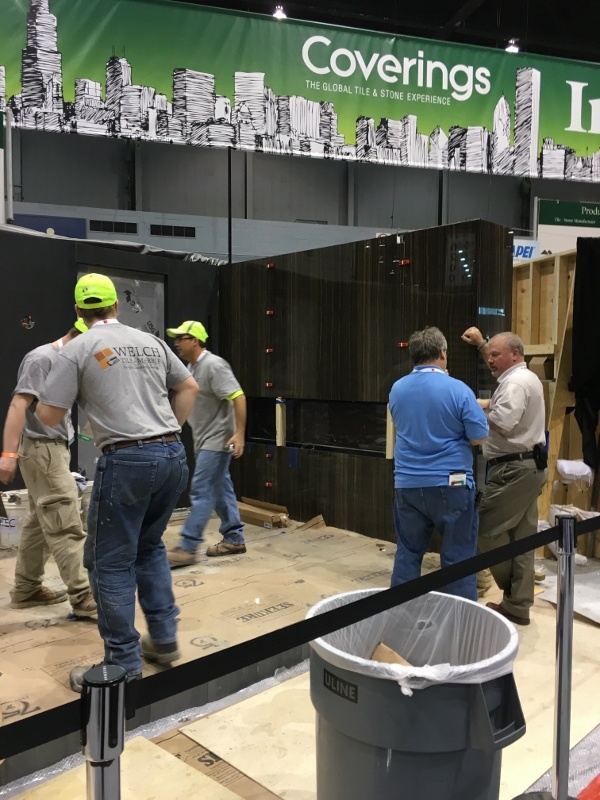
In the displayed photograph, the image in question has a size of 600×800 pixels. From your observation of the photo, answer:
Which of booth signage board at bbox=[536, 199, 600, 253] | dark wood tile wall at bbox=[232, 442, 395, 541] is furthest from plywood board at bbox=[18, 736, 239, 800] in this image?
booth signage board at bbox=[536, 199, 600, 253]

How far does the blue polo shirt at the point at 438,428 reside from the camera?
291cm

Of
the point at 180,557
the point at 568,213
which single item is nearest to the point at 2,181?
the point at 180,557

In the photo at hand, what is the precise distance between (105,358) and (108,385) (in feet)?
0.32

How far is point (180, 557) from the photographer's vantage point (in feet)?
13.8

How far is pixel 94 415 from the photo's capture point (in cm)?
236

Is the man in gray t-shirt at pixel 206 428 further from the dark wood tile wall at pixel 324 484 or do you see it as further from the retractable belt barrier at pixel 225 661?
the retractable belt barrier at pixel 225 661

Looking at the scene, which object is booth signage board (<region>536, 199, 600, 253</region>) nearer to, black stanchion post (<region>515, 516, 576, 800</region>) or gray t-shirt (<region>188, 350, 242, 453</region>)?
gray t-shirt (<region>188, 350, 242, 453</region>)

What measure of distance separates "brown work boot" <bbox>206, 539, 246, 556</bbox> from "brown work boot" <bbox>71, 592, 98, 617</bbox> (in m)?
1.31

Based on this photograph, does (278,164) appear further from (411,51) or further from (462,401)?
(462,401)

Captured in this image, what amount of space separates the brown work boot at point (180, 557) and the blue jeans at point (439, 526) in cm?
167

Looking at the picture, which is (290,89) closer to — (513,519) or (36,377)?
(36,377)

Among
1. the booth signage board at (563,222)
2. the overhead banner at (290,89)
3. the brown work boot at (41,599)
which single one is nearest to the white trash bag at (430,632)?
the brown work boot at (41,599)

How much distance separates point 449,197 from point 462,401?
1053 centimetres

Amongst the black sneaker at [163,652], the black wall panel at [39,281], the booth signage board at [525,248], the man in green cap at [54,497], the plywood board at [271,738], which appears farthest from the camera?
the booth signage board at [525,248]
